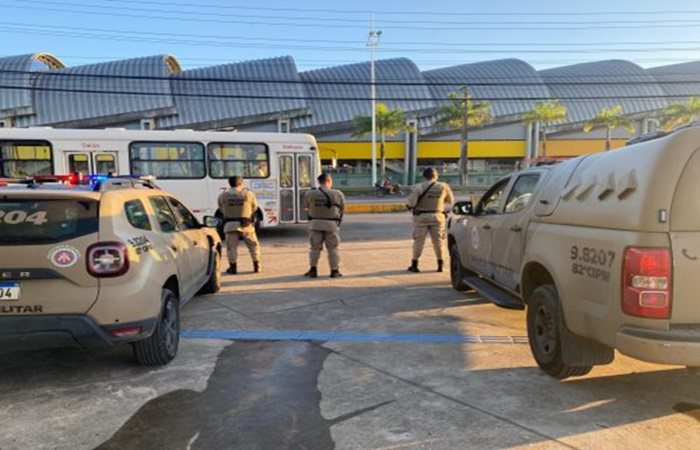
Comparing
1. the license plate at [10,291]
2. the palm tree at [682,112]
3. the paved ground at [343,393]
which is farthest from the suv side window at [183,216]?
the palm tree at [682,112]

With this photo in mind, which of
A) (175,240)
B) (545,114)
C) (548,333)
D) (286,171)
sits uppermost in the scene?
(545,114)

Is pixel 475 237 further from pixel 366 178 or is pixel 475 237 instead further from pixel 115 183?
pixel 366 178

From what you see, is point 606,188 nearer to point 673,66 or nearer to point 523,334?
point 523,334

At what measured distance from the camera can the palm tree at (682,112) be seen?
51.5 metres

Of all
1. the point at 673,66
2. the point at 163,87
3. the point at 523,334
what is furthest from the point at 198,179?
the point at 673,66

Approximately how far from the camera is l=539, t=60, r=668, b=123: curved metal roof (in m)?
59.2

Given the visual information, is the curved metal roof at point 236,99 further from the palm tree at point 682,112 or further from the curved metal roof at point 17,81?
the palm tree at point 682,112

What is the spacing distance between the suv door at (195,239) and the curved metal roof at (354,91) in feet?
150

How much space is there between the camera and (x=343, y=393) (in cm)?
416

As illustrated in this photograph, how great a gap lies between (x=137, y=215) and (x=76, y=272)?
3.01 ft

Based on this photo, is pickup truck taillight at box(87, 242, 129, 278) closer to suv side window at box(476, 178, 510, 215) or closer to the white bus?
suv side window at box(476, 178, 510, 215)

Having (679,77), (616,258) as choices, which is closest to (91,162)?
(616,258)

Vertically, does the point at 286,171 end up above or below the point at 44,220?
above

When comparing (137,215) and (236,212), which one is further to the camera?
(236,212)
